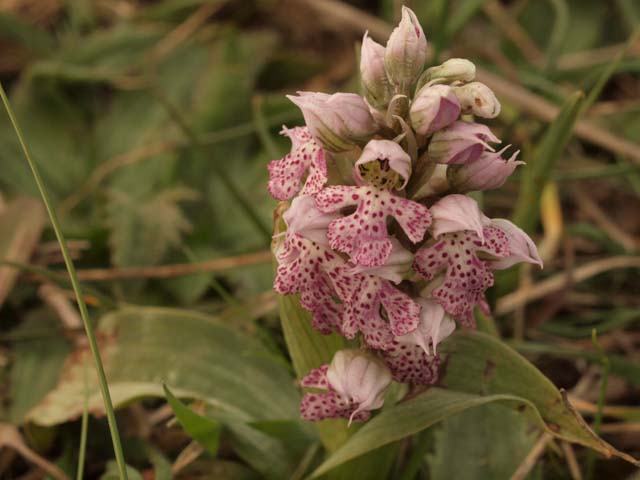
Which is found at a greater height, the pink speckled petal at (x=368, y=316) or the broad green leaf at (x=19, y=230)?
the pink speckled petal at (x=368, y=316)

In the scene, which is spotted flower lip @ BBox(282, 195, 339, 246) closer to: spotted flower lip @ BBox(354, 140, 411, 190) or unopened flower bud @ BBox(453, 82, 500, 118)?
spotted flower lip @ BBox(354, 140, 411, 190)

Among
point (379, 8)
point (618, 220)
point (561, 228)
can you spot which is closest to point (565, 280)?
point (561, 228)

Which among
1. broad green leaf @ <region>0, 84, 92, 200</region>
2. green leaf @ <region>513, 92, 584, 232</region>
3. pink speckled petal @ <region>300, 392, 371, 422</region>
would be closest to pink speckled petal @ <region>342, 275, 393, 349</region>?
pink speckled petal @ <region>300, 392, 371, 422</region>

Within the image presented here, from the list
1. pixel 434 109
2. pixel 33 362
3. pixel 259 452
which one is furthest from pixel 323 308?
pixel 33 362

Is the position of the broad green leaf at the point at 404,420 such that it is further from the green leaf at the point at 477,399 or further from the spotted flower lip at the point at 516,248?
the spotted flower lip at the point at 516,248

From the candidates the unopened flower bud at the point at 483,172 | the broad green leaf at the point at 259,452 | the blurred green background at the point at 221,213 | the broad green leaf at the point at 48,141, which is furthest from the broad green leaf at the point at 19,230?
the unopened flower bud at the point at 483,172

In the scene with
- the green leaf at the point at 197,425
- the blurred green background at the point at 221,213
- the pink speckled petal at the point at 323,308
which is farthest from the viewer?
the blurred green background at the point at 221,213
